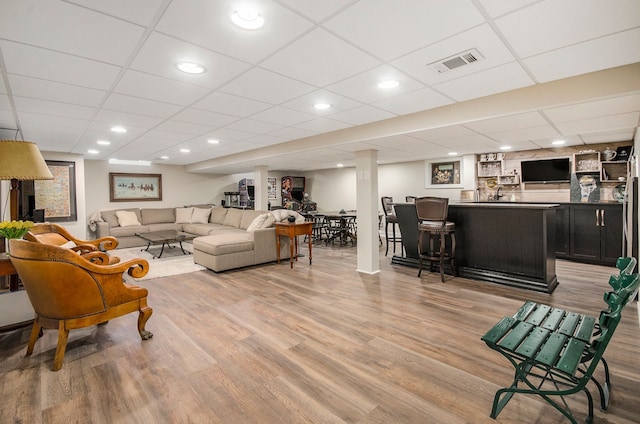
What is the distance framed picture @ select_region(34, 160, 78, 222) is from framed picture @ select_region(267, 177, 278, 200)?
17.9 feet

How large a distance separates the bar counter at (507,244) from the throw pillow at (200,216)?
20.8ft

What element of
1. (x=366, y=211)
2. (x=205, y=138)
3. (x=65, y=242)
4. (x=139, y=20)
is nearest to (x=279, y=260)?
(x=366, y=211)

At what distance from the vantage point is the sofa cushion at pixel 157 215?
8250 millimetres

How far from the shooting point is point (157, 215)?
27.7 ft

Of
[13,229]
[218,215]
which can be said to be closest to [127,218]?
[218,215]

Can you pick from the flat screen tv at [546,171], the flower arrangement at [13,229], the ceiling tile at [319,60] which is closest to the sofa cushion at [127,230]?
the flower arrangement at [13,229]

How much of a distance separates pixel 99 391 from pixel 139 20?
7.39 ft

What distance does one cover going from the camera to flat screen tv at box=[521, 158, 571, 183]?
586 cm

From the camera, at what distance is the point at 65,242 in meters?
3.54

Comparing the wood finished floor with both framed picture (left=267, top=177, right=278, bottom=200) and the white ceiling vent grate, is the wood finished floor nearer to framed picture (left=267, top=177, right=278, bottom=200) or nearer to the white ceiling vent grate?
the white ceiling vent grate

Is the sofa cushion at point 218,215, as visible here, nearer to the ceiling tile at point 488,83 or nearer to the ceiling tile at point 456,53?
the ceiling tile at point 488,83

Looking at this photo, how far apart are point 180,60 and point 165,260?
4.61m

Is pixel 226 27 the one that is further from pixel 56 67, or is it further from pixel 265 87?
pixel 56 67

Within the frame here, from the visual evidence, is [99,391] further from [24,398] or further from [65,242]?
[65,242]
